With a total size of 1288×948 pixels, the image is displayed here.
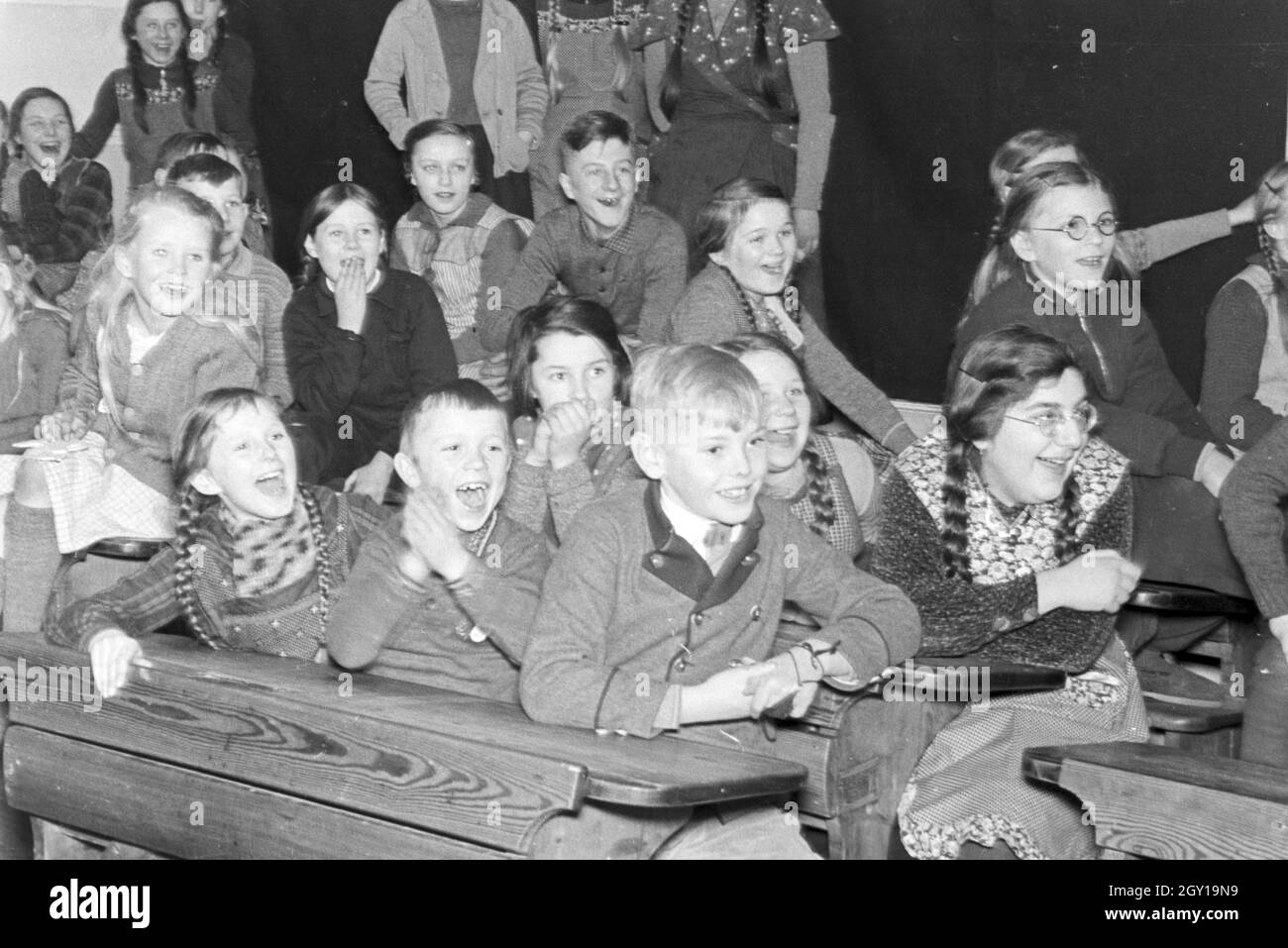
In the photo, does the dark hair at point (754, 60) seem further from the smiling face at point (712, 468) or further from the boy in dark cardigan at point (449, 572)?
the smiling face at point (712, 468)

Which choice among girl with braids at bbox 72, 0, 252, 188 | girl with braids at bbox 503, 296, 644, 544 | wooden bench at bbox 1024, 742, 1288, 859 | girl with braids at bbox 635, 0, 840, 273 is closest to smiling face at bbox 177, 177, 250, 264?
girl with braids at bbox 72, 0, 252, 188

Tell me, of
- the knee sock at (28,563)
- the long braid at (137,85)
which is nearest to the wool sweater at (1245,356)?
the knee sock at (28,563)

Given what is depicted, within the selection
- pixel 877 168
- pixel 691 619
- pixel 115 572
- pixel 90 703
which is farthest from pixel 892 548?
pixel 877 168

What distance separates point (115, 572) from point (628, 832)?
5.39 feet

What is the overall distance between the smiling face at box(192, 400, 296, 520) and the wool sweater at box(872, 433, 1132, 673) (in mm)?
1086

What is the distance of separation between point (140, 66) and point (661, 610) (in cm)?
322

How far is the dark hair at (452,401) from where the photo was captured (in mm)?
3025

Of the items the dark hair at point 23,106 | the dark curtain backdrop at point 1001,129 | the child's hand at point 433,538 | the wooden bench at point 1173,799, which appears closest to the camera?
the wooden bench at point 1173,799

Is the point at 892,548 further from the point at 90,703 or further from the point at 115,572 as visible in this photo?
the point at 115,572

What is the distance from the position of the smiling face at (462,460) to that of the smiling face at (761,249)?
3.60 ft

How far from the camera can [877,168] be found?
4.77 m

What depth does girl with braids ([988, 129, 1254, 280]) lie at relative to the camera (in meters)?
4.21

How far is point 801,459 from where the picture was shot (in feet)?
11.2

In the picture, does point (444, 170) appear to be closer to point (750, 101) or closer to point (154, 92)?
point (750, 101)
